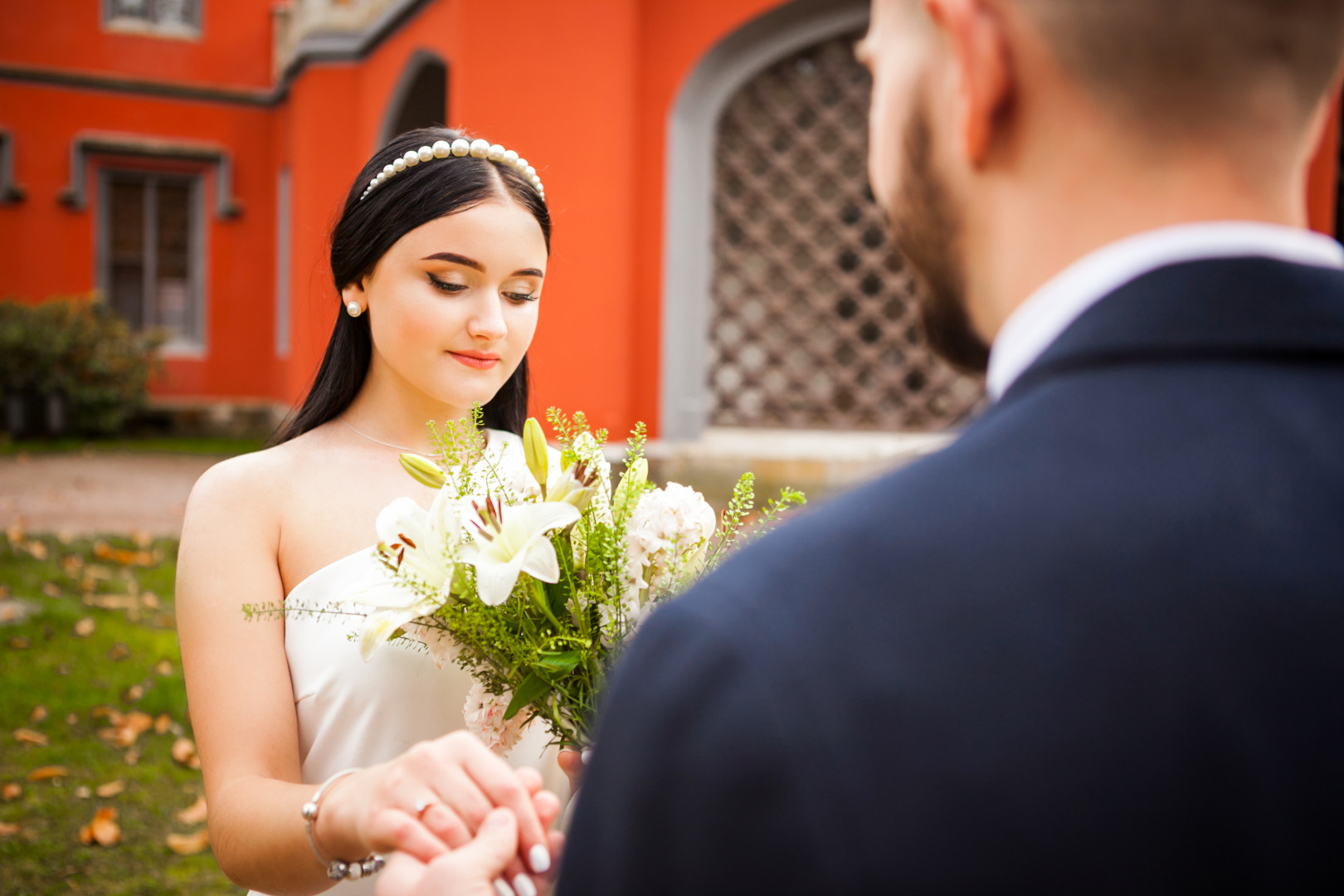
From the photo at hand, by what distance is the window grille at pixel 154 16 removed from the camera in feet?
48.9

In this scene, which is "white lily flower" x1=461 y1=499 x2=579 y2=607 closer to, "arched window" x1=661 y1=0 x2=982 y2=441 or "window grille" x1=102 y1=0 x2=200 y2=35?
A: "arched window" x1=661 y1=0 x2=982 y2=441

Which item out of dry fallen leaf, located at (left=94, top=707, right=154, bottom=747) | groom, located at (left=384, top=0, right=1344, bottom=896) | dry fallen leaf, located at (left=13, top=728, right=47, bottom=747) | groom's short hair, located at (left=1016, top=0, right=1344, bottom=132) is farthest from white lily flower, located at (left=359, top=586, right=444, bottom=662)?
dry fallen leaf, located at (left=13, top=728, right=47, bottom=747)

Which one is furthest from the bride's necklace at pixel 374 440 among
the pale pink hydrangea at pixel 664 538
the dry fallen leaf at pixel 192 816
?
the dry fallen leaf at pixel 192 816

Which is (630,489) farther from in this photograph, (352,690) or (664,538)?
(352,690)

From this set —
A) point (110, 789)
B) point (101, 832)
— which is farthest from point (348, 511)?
point (110, 789)

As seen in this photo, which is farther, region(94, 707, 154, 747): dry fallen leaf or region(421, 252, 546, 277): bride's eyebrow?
region(94, 707, 154, 747): dry fallen leaf

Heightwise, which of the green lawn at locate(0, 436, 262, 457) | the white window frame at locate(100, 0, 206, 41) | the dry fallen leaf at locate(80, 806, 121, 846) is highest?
the white window frame at locate(100, 0, 206, 41)

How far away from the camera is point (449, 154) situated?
2010 mm

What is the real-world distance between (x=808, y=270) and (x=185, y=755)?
16.8 ft

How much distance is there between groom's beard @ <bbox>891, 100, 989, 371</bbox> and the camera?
0.76 m

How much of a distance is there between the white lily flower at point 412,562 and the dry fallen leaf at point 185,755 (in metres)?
3.84

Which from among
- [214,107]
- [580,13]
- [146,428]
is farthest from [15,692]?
[214,107]

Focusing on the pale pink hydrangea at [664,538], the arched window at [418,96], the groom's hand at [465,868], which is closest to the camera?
the groom's hand at [465,868]

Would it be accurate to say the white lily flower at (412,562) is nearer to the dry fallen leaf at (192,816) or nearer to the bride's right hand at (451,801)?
the bride's right hand at (451,801)
